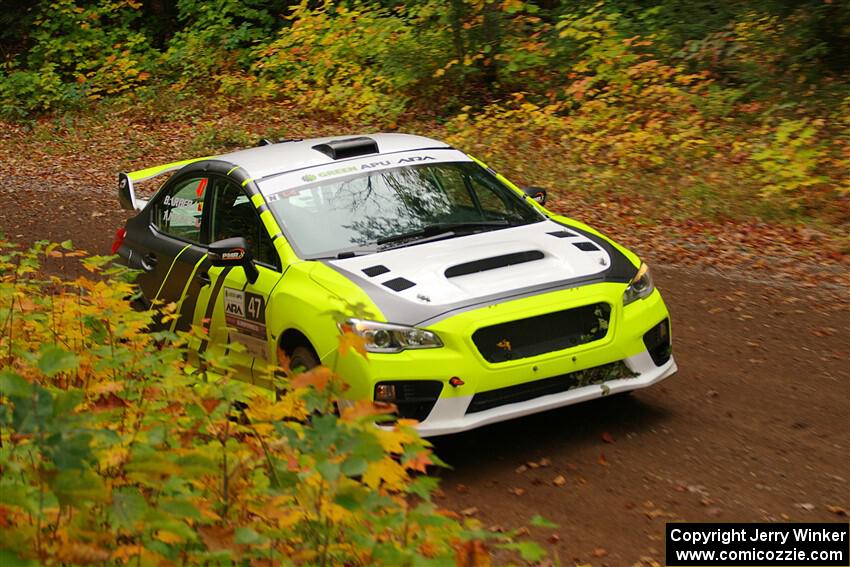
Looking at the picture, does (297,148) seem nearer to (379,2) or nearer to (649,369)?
(649,369)

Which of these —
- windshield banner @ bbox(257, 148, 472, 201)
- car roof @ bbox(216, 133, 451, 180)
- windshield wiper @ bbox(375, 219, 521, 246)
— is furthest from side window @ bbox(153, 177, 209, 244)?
windshield wiper @ bbox(375, 219, 521, 246)

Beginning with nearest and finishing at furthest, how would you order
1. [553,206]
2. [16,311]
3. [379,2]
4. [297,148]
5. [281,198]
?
1. [16,311]
2. [281,198]
3. [297,148]
4. [553,206]
5. [379,2]

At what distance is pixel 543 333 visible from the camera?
5.93 metres

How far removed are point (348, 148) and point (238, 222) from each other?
0.93 metres

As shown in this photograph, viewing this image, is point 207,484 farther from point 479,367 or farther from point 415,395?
point 479,367

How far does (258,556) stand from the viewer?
3.25 meters

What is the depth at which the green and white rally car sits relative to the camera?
5.73 meters

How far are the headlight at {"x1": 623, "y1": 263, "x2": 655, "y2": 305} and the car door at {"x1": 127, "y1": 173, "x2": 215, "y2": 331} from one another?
9.33 ft

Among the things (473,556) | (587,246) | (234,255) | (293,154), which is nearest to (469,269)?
(587,246)

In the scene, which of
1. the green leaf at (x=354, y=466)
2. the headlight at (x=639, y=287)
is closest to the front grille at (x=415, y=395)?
the headlight at (x=639, y=287)

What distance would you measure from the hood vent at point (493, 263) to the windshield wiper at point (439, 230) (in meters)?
0.57

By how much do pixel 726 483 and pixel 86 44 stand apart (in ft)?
76.2

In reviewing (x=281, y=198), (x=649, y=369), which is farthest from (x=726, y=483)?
(x=281, y=198)

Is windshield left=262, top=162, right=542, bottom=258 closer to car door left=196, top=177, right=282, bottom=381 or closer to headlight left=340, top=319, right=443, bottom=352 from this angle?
car door left=196, top=177, right=282, bottom=381
